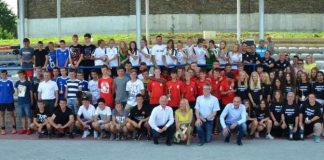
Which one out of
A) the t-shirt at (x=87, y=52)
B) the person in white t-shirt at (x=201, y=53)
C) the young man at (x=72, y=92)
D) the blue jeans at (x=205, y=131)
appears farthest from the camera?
the t-shirt at (x=87, y=52)

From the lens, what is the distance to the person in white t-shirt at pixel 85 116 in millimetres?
14289

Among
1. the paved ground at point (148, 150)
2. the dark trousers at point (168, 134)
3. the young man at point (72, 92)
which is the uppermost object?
the young man at point (72, 92)

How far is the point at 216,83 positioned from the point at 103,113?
322 centimetres

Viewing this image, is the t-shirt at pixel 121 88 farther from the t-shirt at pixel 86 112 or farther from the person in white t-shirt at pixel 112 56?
the person in white t-shirt at pixel 112 56

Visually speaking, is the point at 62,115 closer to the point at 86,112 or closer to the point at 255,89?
the point at 86,112

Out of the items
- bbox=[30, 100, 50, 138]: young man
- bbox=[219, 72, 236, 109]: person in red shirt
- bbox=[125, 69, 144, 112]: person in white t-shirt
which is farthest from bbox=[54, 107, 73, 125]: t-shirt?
bbox=[219, 72, 236, 109]: person in red shirt

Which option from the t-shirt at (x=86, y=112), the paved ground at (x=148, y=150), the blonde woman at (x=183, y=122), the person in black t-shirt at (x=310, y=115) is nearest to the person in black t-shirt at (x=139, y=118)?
the paved ground at (x=148, y=150)

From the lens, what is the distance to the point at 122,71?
14.5 metres

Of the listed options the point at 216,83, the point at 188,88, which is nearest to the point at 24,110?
the point at 188,88

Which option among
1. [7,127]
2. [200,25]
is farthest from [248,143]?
[200,25]

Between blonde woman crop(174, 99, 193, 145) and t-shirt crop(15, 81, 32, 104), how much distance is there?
183 inches

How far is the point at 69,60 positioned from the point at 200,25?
27914 mm

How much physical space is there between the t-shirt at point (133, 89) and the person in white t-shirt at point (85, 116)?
3.51 ft

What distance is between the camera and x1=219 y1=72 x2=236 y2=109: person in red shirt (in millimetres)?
14336
